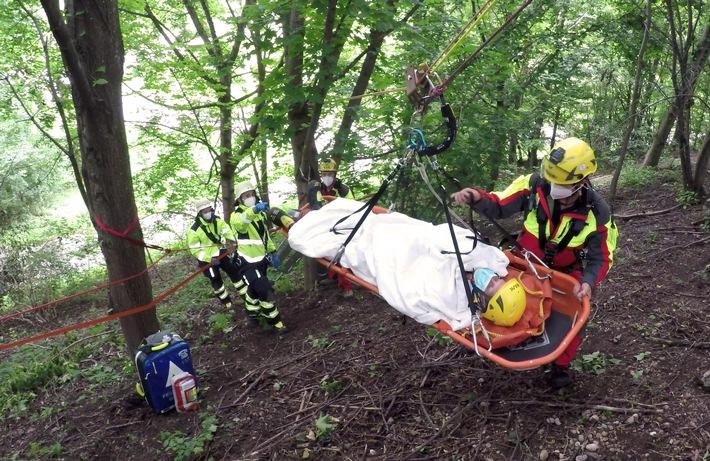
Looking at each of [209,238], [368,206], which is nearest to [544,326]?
[368,206]

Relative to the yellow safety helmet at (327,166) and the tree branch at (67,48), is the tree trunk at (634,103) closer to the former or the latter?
the yellow safety helmet at (327,166)

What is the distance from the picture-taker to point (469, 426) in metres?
3.29

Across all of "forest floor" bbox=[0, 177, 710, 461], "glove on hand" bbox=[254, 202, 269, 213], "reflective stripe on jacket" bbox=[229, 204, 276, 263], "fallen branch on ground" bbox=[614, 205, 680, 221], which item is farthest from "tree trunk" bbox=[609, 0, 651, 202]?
"reflective stripe on jacket" bbox=[229, 204, 276, 263]

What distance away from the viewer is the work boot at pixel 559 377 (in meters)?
3.34

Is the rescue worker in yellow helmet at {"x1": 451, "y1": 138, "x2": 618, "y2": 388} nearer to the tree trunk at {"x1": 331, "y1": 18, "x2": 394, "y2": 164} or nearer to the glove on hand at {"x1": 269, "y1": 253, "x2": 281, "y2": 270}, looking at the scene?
the tree trunk at {"x1": 331, "y1": 18, "x2": 394, "y2": 164}

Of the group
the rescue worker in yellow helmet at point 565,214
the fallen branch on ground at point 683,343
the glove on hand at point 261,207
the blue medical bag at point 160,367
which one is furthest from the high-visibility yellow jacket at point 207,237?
the fallen branch on ground at point 683,343

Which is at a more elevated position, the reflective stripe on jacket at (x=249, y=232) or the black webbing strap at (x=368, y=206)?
the black webbing strap at (x=368, y=206)

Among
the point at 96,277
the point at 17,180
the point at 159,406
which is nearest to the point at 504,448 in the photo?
the point at 159,406

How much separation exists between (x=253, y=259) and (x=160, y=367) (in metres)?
1.94

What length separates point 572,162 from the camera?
3.06 meters

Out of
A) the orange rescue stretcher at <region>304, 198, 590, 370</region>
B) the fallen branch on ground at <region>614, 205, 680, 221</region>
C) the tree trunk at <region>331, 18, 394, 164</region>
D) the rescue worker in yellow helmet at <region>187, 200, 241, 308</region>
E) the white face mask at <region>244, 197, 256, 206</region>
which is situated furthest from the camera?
the fallen branch on ground at <region>614, 205, 680, 221</region>

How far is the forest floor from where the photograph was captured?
3.04 metres

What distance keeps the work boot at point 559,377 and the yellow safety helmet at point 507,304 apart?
0.52 meters

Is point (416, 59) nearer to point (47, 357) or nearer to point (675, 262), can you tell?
point (675, 262)
